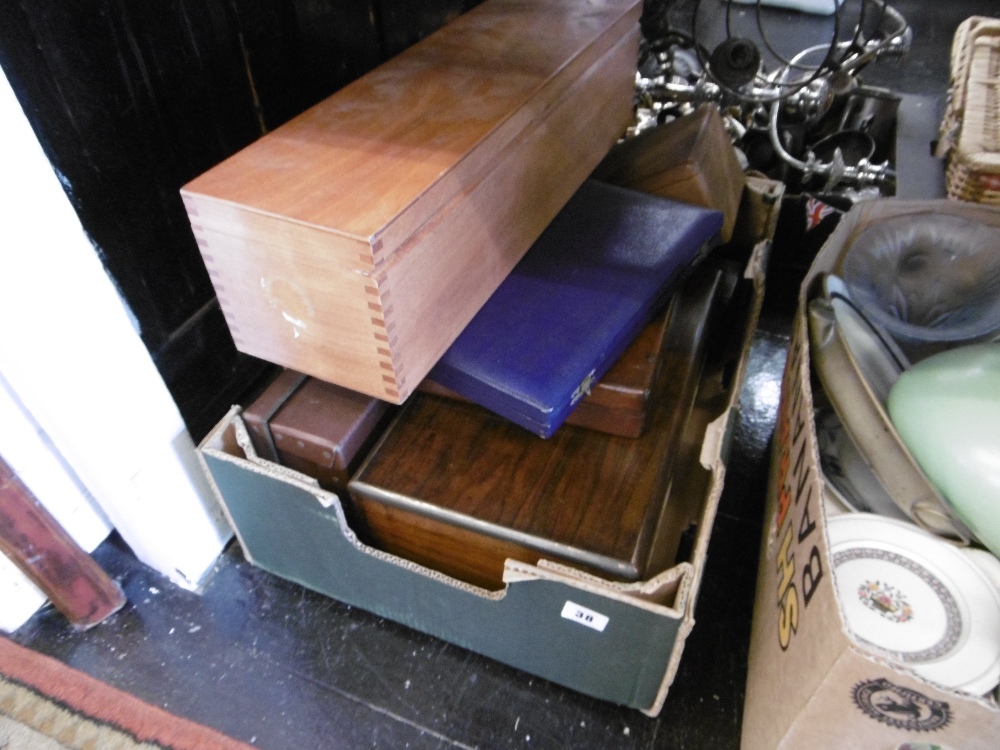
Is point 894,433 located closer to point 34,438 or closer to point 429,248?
point 429,248

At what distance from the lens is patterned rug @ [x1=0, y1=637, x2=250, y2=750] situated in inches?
29.4

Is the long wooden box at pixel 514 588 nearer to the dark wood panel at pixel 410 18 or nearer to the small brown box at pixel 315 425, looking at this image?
the small brown box at pixel 315 425

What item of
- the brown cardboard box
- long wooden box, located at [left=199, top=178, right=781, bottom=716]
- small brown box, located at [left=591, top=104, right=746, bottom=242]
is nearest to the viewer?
the brown cardboard box

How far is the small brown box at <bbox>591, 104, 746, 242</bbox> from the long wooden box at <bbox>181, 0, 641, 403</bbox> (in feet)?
→ 0.48

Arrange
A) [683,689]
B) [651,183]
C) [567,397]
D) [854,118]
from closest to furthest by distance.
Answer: [567,397], [683,689], [651,183], [854,118]

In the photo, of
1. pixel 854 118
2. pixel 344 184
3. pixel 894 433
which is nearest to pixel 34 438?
pixel 344 184

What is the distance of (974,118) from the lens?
992 millimetres

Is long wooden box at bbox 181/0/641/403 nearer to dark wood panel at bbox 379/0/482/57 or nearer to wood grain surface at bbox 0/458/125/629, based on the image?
dark wood panel at bbox 379/0/482/57

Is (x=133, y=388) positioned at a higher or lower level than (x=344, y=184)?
lower

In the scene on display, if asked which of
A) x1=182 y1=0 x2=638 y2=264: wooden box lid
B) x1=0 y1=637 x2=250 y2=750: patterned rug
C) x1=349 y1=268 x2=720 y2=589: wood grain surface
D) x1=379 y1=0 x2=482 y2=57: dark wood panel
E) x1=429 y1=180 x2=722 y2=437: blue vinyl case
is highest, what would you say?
x1=182 y1=0 x2=638 y2=264: wooden box lid

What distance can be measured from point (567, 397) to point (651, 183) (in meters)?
0.40

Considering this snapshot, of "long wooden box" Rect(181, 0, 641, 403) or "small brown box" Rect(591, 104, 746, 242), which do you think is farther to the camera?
"small brown box" Rect(591, 104, 746, 242)

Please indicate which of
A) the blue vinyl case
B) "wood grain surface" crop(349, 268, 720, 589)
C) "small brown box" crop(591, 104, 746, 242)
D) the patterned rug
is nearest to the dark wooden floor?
the patterned rug

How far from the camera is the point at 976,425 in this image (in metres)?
0.65
